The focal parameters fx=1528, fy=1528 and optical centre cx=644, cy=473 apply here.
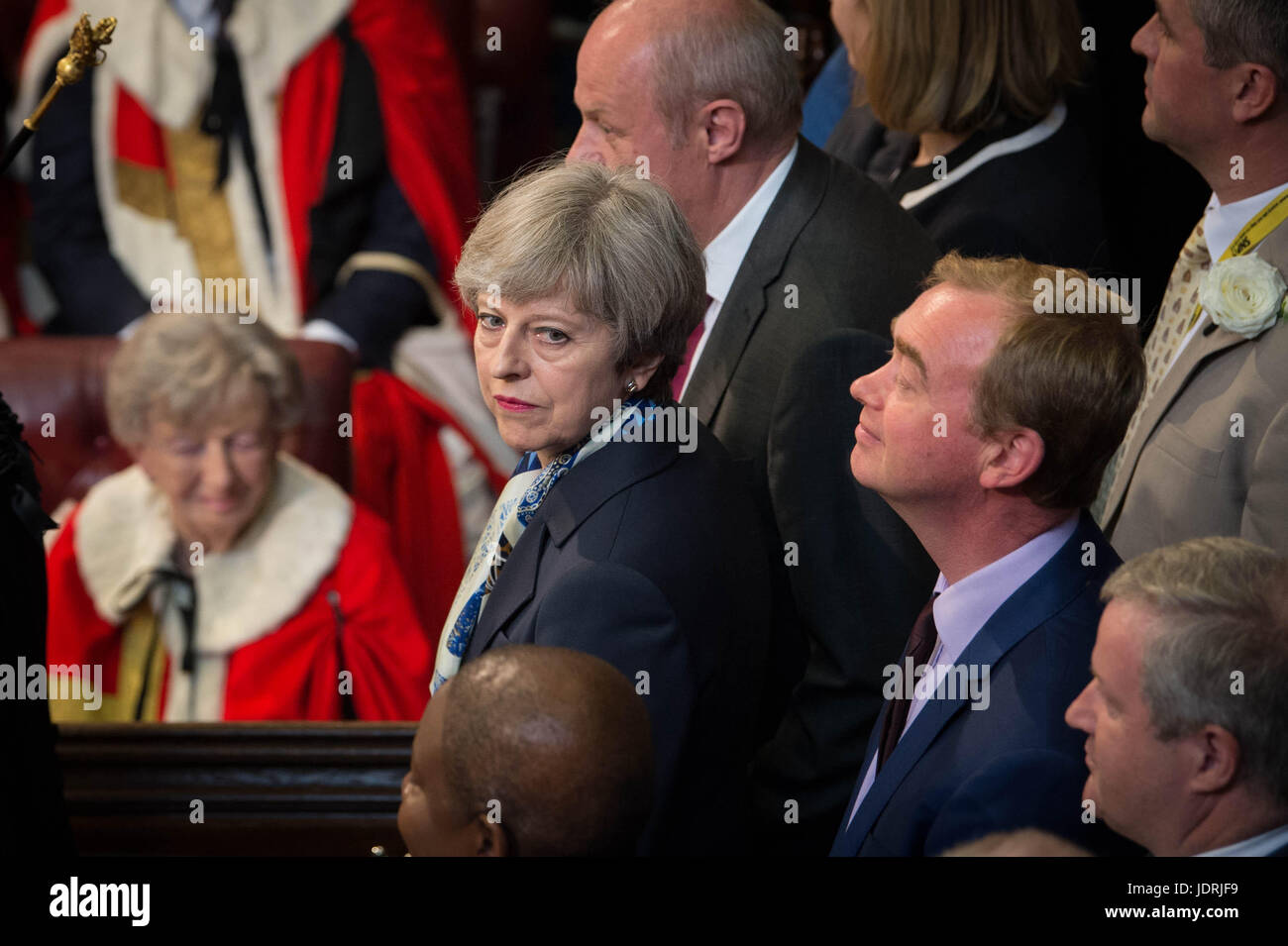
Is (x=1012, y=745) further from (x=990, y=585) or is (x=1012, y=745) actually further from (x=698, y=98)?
(x=698, y=98)

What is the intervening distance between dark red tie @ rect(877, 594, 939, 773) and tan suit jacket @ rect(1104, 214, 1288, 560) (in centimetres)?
44

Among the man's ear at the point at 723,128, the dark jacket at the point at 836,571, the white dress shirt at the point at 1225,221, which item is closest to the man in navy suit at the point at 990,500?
the dark jacket at the point at 836,571

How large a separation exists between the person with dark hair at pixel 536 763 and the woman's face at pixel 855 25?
179 centimetres

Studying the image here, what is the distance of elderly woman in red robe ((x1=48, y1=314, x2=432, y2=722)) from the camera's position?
10.3 ft

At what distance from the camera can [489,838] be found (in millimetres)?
1295

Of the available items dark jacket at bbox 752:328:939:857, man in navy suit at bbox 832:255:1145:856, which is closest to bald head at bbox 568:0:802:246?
dark jacket at bbox 752:328:939:857

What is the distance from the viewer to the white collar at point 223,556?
10.5ft

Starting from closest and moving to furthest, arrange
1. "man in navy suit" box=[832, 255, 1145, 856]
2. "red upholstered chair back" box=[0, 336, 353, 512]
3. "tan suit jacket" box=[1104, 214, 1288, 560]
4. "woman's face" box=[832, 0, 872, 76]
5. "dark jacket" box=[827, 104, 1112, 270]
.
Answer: "man in navy suit" box=[832, 255, 1145, 856] → "tan suit jacket" box=[1104, 214, 1288, 560] → "dark jacket" box=[827, 104, 1112, 270] → "woman's face" box=[832, 0, 872, 76] → "red upholstered chair back" box=[0, 336, 353, 512]

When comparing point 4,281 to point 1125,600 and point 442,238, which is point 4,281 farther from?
point 1125,600

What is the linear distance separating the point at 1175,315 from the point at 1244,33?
1.49 feet

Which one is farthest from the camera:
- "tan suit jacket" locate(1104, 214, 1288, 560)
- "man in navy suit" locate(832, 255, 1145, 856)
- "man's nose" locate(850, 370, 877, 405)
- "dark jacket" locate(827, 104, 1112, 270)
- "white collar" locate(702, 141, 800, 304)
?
"dark jacket" locate(827, 104, 1112, 270)

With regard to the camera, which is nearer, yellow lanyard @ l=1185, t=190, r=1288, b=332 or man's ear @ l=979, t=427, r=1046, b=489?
man's ear @ l=979, t=427, r=1046, b=489

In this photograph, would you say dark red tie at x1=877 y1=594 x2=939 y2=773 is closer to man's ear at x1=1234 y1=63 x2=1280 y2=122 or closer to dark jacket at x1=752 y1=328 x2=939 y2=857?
dark jacket at x1=752 y1=328 x2=939 y2=857
